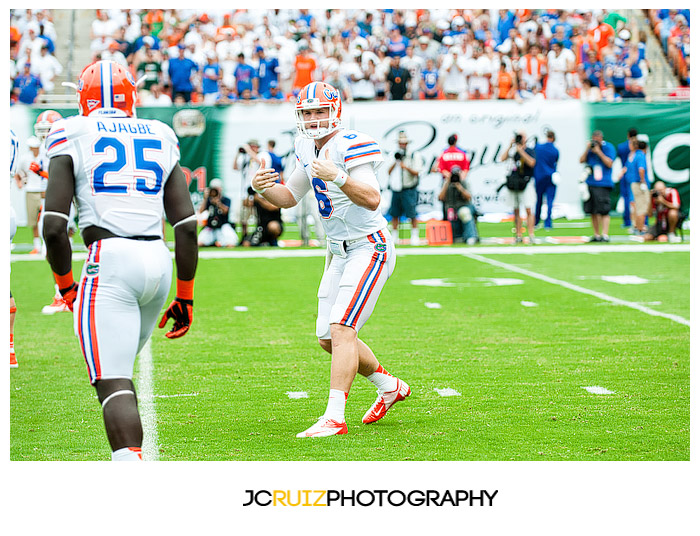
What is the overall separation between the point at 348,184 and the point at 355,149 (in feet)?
0.81

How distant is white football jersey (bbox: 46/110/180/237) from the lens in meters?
3.90

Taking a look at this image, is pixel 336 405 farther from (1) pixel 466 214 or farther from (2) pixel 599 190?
(2) pixel 599 190

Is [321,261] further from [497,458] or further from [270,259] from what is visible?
[497,458]

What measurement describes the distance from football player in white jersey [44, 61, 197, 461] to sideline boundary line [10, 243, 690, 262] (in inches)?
416

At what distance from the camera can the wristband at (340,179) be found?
4750mm

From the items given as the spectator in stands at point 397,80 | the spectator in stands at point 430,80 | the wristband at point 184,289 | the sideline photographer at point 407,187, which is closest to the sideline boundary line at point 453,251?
the sideline photographer at point 407,187

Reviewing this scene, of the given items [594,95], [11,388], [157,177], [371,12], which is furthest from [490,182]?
[157,177]

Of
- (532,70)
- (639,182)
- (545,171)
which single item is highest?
(532,70)

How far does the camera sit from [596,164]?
54.5 feet

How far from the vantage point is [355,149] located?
4.97 meters

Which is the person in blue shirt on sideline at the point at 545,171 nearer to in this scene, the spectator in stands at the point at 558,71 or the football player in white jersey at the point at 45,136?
the spectator in stands at the point at 558,71

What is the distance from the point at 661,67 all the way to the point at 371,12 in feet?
22.4

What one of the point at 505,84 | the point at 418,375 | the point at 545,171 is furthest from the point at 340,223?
the point at 505,84

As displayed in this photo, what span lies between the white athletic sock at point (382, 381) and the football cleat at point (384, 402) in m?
0.02
